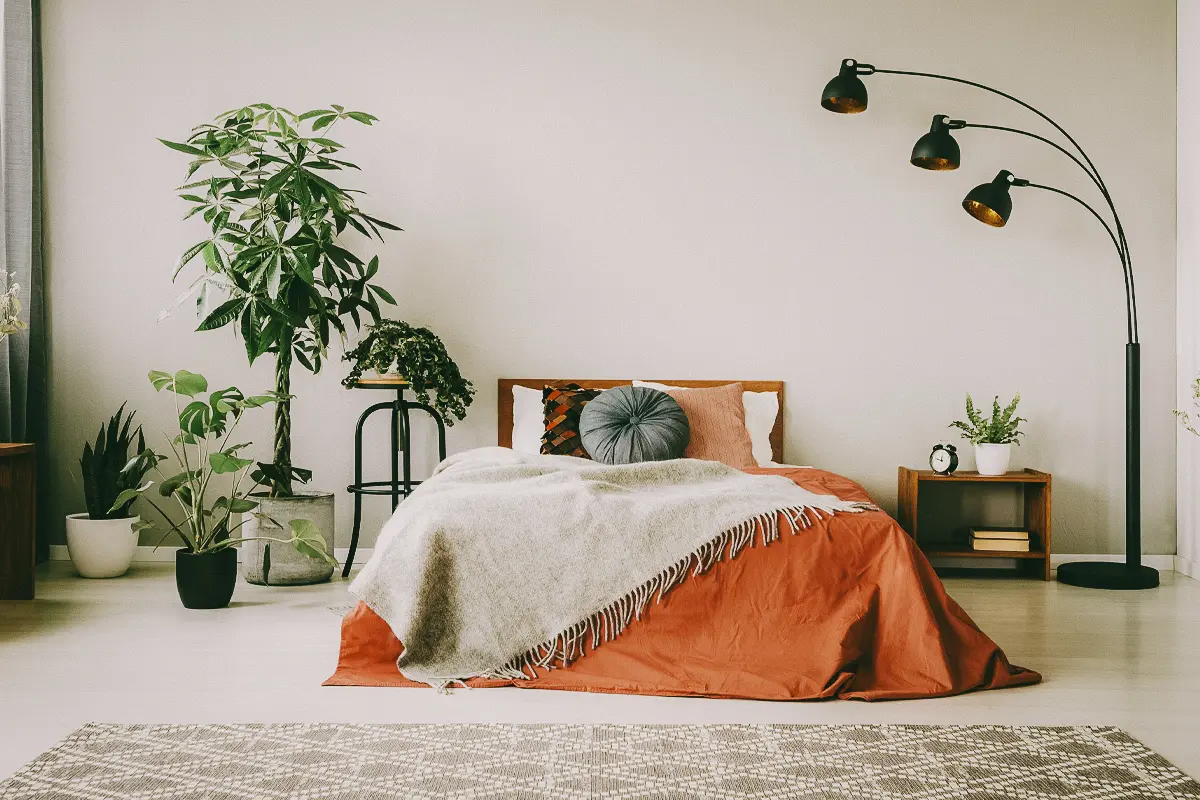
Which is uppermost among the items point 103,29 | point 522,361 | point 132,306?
point 103,29

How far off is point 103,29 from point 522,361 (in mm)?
2480

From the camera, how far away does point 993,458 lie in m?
4.00

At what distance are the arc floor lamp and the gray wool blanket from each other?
1.94m

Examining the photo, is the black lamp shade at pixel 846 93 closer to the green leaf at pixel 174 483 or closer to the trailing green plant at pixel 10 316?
the green leaf at pixel 174 483

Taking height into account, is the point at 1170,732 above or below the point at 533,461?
below

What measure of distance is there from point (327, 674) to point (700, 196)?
8.95 feet

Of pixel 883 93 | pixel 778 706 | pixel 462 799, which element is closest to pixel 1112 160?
pixel 883 93

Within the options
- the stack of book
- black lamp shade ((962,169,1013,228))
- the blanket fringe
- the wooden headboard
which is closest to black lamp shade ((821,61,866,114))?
black lamp shade ((962,169,1013,228))

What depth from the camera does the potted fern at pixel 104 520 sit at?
3.86 meters

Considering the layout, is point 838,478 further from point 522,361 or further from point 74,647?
point 74,647

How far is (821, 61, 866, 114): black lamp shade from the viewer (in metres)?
3.87

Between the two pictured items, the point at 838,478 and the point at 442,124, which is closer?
the point at 838,478

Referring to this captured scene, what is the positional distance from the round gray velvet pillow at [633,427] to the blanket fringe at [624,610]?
975mm

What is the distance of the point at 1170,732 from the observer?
2.17m
